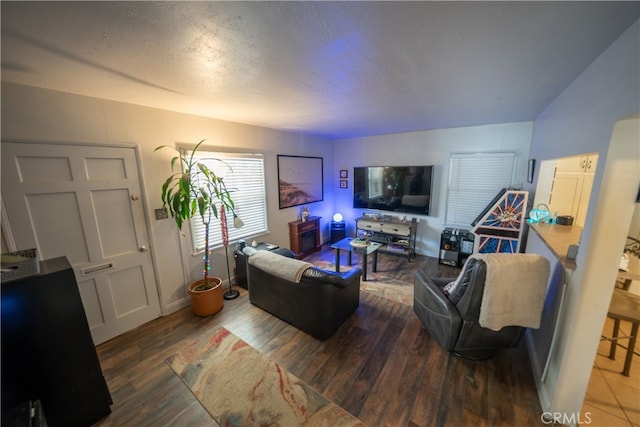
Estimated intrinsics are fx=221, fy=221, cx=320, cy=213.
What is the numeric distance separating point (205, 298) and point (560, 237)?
3756mm

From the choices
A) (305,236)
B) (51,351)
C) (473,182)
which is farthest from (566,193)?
(51,351)

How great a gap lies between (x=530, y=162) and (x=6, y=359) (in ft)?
17.8

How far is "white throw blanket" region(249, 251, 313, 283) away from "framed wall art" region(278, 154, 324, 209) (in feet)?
5.40

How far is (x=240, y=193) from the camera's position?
3.46 metres

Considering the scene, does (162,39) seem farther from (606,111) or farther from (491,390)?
(491,390)

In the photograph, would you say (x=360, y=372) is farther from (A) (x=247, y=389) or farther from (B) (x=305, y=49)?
(B) (x=305, y=49)

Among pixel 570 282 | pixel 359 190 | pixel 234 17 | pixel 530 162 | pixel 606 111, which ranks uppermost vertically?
pixel 234 17

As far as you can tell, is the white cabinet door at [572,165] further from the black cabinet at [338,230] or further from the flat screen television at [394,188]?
the black cabinet at [338,230]

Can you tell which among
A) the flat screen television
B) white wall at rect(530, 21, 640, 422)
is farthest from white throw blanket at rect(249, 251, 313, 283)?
the flat screen television

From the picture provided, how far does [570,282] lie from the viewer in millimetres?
1523

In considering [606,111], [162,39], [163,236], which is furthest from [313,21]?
[163,236]

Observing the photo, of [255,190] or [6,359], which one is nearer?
[6,359]

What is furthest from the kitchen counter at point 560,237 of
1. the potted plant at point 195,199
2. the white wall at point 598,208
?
the potted plant at point 195,199

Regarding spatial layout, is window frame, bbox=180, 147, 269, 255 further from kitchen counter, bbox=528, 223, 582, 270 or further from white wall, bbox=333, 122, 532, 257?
kitchen counter, bbox=528, 223, 582, 270
